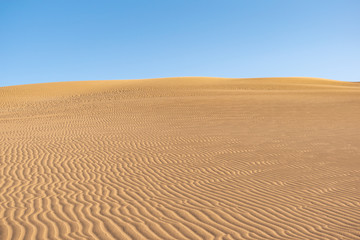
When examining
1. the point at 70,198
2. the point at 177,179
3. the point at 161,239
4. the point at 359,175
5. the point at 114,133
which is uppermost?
the point at 114,133

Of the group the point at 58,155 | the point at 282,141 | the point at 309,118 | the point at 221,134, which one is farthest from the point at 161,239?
the point at 309,118

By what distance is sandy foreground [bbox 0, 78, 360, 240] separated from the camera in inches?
217

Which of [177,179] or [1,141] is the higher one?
[1,141]

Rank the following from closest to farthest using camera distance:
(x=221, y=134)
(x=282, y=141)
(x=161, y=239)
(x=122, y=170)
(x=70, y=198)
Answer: (x=161, y=239) → (x=70, y=198) → (x=122, y=170) → (x=282, y=141) → (x=221, y=134)

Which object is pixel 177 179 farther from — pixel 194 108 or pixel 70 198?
pixel 194 108

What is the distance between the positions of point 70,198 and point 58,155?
17.0 feet

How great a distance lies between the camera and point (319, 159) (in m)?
11.1

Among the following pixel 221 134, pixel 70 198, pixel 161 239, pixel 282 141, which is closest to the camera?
pixel 161 239

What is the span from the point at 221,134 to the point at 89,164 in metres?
7.22

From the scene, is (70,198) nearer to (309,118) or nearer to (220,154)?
(220,154)

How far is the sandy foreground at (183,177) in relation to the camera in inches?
217

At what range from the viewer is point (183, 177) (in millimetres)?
9125

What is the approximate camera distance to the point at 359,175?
9.00 meters

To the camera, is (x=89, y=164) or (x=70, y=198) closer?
(x=70, y=198)
